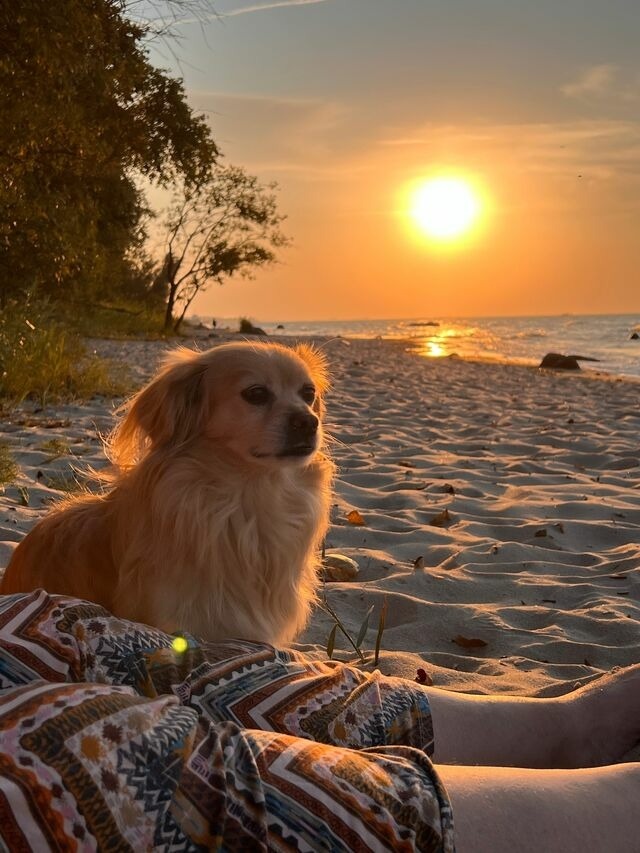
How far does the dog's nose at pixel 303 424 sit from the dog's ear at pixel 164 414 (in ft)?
1.14

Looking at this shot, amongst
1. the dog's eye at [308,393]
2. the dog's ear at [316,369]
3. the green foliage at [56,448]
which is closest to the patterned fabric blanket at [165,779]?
the dog's eye at [308,393]

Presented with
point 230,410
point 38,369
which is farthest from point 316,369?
point 38,369

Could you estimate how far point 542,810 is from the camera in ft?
4.42

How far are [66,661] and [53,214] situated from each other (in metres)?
9.00

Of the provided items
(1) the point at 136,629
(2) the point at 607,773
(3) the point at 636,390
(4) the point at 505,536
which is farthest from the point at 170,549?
(3) the point at 636,390

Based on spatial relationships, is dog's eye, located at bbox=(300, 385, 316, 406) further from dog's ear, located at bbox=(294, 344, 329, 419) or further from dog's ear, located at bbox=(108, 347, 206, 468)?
dog's ear, located at bbox=(108, 347, 206, 468)

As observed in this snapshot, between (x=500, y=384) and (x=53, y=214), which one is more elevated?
(x=53, y=214)

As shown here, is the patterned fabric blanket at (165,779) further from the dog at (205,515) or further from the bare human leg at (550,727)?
the dog at (205,515)

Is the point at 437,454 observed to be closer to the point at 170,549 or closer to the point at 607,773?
the point at 170,549

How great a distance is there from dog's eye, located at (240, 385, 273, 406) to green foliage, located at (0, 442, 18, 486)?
2.33 m

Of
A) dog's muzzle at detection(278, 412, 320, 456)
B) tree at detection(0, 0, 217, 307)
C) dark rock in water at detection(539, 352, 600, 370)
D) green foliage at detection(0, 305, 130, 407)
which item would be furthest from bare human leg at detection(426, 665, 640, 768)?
dark rock in water at detection(539, 352, 600, 370)

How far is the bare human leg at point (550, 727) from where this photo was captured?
1914mm

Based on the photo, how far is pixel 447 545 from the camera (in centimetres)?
444

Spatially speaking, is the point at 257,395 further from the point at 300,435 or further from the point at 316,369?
the point at 316,369
